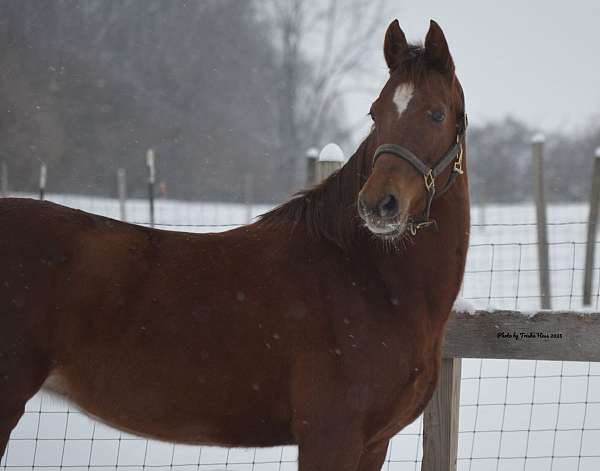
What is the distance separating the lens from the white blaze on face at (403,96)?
232 cm

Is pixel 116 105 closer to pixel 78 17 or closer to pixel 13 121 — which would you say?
pixel 78 17

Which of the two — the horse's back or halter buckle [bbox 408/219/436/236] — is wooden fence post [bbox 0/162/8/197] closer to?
the horse's back

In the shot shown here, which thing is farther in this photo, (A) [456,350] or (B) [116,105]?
(B) [116,105]

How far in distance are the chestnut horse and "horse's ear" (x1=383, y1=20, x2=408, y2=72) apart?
34 mm

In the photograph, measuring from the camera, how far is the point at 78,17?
8430mm

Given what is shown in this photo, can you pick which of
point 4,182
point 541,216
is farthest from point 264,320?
point 4,182

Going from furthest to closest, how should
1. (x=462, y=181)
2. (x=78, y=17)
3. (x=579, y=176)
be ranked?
(x=579, y=176)
(x=78, y=17)
(x=462, y=181)

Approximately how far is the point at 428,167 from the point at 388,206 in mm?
278

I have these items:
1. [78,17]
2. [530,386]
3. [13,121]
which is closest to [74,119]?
[78,17]

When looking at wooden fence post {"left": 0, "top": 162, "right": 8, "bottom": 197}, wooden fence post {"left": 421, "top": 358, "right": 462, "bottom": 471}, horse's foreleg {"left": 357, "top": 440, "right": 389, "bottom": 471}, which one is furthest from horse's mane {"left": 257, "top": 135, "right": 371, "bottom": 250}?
→ wooden fence post {"left": 0, "top": 162, "right": 8, "bottom": 197}

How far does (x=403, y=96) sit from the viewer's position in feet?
7.66

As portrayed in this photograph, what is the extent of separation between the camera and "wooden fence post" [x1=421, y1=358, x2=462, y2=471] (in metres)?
3.30

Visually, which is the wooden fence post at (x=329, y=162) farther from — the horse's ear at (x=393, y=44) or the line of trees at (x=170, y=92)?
the line of trees at (x=170, y=92)

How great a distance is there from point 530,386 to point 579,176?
25572 mm
